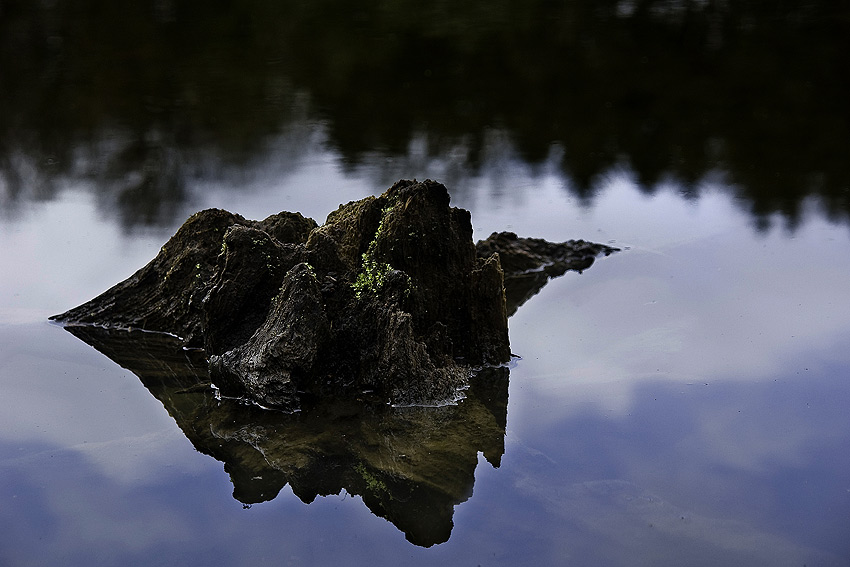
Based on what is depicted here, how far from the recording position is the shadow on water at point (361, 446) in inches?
168

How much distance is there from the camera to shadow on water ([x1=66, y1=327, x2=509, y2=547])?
4277mm

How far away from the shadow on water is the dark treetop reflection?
386 cm

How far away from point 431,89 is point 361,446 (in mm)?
8290

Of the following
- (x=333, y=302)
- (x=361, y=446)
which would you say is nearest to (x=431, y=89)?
(x=333, y=302)

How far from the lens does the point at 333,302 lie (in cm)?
543

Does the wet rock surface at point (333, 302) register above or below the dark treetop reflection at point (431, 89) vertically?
below

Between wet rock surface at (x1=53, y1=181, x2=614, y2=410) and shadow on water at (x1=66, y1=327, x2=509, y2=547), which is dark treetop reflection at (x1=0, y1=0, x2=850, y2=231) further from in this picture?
shadow on water at (x1=66, y1=327, x2=509, y2=547)

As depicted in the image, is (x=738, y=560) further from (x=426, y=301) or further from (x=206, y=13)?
(x=206, y=13)

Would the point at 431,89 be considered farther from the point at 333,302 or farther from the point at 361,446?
the point at 361,446

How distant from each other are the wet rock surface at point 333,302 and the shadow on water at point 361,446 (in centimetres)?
14

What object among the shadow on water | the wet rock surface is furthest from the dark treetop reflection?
the shadow on water

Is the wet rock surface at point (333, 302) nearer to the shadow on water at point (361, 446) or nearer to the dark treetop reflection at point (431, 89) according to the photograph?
the shadow on water at point (361, 446)

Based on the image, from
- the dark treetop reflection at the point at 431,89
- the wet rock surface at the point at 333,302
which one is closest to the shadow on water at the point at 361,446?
the wet rock surface at the point at 333,302

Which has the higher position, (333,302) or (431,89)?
(431,89)
